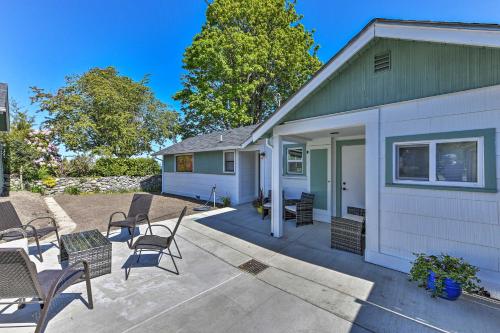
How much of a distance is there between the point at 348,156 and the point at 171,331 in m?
6.47

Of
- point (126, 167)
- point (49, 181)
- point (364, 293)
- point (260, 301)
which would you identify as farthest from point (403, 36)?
point (49, 181)

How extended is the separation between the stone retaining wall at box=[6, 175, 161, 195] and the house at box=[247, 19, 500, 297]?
16099mm

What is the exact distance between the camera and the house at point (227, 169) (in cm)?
1093

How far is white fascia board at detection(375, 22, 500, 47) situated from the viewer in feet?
10.0

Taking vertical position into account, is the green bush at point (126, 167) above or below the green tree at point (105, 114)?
below

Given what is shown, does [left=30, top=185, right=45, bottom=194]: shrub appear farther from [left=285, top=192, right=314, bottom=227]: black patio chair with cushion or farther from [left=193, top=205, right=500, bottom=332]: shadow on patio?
[left=285, top=192, right=314, bottom=227]: black patio chair with cushion

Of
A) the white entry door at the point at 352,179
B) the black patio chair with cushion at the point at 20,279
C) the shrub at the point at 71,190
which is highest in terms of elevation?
the white entry door at the point at 352,179

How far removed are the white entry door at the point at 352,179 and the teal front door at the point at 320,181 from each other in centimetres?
51

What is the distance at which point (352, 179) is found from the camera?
701 centimetres

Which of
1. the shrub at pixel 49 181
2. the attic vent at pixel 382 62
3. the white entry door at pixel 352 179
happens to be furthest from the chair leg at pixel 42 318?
the shrub at pixel 49 181

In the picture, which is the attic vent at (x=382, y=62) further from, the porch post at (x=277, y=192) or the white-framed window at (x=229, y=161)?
the white-framed window at (x=229, y=161)

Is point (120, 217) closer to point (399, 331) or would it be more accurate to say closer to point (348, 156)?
point (348, 156)

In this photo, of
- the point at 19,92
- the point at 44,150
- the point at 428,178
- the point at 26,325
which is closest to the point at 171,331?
the point at 26,325

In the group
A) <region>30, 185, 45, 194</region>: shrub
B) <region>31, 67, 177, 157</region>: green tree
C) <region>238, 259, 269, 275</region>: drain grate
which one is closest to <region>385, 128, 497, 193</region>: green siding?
<region>238, 259, 269, 275</region>: drain grate
